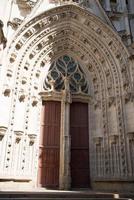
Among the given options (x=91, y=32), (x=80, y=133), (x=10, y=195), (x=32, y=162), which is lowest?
(x=10, y=195)

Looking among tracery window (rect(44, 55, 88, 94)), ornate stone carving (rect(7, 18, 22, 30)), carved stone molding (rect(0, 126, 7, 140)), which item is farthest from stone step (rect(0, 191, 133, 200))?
ornate stone carving (rect(7, 18, 22, 30))

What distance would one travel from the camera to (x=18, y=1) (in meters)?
8.66

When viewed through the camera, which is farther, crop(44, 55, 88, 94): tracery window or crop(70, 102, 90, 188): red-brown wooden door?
crop(44, 55, 88, 94): tracery window

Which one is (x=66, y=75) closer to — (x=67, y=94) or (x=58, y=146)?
(x=67, y=94)

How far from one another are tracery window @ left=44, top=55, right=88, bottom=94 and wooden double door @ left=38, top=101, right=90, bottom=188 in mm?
614

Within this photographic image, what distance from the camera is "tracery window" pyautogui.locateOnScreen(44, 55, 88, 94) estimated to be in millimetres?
8516

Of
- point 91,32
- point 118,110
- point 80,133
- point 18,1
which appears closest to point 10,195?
point 80,133

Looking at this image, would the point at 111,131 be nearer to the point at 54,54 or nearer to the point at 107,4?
the point at 54,54

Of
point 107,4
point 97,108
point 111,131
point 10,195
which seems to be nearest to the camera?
point 10,195

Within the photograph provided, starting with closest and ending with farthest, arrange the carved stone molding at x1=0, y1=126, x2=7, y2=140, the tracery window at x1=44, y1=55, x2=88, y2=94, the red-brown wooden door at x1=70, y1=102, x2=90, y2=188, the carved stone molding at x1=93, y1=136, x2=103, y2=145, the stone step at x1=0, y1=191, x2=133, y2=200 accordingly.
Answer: the stone step at x1=0, y1=191, x2=133, y2=200 < the carved stone molding at x1=0, y1=126, x2=7, y2=140 < the red-brown wooden door at x1=70, y1=102, x2=90, y2=188 < the carved stone molding at x1=93, y1=136, x2=103, y2=145 < the tracery window at x1=44, y1=55, x2=88, y2=94

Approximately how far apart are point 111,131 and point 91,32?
12.8 feet

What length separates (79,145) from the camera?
7.83m

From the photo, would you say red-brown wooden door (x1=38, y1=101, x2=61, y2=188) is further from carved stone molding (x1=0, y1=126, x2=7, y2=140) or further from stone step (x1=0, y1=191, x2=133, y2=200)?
stone step (x1=0, y1=191, x2=133, y2=200)

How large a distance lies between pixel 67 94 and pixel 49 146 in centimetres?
193
